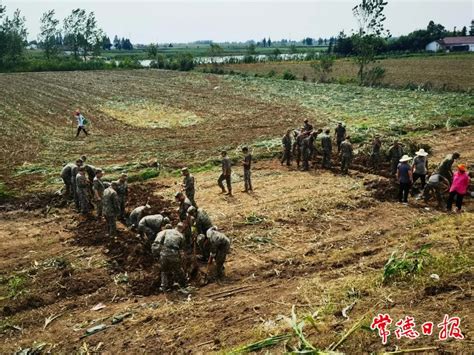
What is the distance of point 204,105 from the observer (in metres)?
33.0

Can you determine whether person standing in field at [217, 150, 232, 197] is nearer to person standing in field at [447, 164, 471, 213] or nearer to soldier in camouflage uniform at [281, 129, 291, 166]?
soldier in camouflage uniform at [281, 129, 291, 166]

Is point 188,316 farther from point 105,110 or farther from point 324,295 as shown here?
point 105,110

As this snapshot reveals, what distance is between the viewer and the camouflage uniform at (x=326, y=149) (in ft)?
55.5

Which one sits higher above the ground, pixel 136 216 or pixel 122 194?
pixel 122 194

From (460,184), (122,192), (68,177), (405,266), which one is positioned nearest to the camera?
(405,266)

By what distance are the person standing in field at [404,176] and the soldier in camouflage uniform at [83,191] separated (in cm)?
895

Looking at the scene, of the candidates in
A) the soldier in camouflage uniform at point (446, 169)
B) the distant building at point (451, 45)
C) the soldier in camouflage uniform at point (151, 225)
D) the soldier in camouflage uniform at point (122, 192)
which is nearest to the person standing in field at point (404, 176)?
the soldier in camouflage uniform at point (446, 169)

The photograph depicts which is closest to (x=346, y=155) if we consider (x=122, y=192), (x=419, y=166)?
(x=419, y=166)

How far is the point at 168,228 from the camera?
9.98 m

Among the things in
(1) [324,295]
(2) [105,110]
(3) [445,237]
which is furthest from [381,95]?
(1) [324,295]

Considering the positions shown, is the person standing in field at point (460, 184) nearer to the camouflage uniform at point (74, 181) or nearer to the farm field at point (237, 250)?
the farm field at point (237, 250)

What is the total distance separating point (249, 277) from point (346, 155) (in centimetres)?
798

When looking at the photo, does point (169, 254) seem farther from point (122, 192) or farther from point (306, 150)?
point (306, 150)

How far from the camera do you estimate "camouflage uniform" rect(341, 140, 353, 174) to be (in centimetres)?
1628
